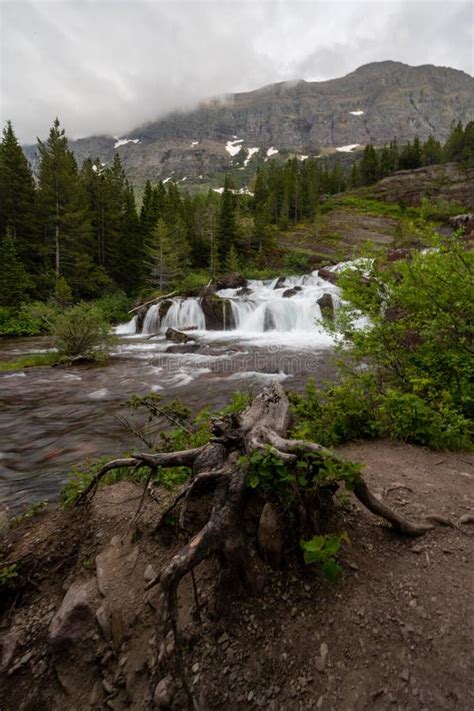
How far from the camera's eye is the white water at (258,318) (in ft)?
78.7

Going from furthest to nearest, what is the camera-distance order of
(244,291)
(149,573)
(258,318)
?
(244,291) → (258,318) → (149,573)

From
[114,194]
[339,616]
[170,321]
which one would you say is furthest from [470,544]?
[114,194]

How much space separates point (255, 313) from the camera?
86.3 feet

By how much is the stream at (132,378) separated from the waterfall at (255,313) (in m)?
0.08

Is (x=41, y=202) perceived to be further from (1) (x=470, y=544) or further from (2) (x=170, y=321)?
(1) (x=470, y=544)

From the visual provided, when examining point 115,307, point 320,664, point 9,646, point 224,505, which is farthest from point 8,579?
point 115,307

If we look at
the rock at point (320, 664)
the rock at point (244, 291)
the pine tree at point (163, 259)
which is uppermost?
the pine tree at point (163, 259)

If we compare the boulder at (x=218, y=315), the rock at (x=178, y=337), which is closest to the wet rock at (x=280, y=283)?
the boulder at (x=218, y=315)

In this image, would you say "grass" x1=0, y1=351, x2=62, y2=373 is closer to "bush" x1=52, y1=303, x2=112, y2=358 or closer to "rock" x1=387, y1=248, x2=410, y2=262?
"bush" x1=52, y1=303, x2=112, y2=358

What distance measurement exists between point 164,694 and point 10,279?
29869mm

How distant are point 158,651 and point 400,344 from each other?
20.5ft

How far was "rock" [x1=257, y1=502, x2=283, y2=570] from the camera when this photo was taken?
8.49 feet

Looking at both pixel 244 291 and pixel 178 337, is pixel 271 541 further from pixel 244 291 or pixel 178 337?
pixel 244 291

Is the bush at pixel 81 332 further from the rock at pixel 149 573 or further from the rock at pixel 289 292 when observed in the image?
the rock at pixel 289 292
